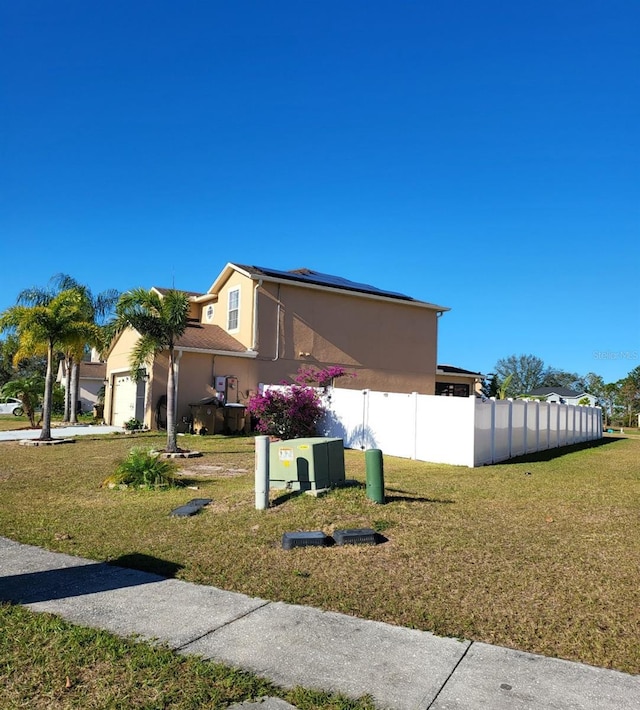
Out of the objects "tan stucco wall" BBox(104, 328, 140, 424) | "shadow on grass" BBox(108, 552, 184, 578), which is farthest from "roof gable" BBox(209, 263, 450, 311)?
"shadow on grass" BBox(108, 552, 184, 578)

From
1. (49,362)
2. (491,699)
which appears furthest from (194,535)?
(49,362)

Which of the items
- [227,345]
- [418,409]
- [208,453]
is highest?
[227,345]

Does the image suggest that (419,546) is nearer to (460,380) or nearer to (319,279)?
(319,279)

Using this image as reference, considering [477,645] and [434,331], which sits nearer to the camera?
[477,645]

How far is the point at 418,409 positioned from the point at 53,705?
11.8 metres

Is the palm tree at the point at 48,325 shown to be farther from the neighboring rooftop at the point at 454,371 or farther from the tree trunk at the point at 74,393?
the neighboring rooftop at the point at 454,371

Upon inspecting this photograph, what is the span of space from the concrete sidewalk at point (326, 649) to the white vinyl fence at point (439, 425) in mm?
9280

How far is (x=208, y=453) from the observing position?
589 inches

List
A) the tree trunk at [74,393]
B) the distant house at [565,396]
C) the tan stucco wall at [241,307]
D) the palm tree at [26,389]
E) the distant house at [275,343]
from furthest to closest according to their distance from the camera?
the distant house at [565,396]
the tree trunk at [74,393]
the tan stucco wall at [241,307]
the palm tree at [26,389]
the distant house at [275,343]

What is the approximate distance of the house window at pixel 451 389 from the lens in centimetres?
3344

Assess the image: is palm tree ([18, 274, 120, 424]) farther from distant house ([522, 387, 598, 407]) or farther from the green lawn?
distant house ([522, 387, 598, 407])

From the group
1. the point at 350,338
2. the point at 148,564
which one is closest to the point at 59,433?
the point at 350,338

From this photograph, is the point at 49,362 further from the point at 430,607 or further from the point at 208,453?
the point at 430,607

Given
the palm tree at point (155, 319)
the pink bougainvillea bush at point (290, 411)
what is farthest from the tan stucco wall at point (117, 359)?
the pink bougainvillea bush at point (290, 411)
